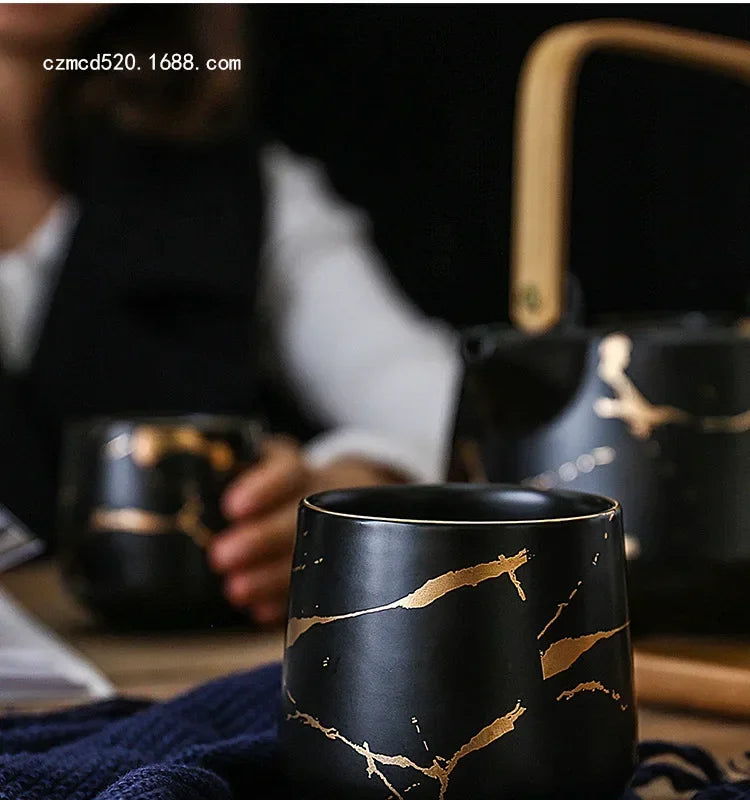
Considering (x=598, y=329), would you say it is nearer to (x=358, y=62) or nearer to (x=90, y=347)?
(x=90, y=347)

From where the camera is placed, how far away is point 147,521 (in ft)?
1.69

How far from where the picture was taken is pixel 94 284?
3.05 feet

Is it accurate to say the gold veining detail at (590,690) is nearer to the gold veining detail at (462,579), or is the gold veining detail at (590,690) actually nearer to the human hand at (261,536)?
the gold veining detail at (462,579)

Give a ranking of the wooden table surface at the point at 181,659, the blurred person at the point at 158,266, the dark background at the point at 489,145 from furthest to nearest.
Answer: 1. the dark background at the point at 489,145
2. the blurred person at the point at 158,266
3. the wooden table surface at the point at 181,659

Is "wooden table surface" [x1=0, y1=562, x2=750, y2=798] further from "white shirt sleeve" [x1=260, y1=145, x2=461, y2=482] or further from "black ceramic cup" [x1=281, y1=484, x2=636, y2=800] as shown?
"white shirt sleeve" [x1=260, y1=145, x2=461, y2=482]

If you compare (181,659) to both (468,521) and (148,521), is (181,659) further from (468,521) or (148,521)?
(468,521)

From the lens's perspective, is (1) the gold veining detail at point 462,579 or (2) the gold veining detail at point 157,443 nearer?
(1) the gold veining detail at point 462,579

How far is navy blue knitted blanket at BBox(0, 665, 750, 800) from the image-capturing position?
27 centimetres

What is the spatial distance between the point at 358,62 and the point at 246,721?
1.02m

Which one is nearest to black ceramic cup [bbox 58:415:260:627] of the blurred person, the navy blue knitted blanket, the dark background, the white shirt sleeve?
the navy blue knitted blanket

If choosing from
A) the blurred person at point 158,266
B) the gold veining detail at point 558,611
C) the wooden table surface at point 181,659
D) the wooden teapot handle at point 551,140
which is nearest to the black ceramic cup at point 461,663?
the gold veining detail at point 558,611

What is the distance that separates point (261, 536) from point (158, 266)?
453 millimetres

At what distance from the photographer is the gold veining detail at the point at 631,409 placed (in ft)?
1.34

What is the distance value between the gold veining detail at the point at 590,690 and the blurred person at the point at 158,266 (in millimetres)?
614
